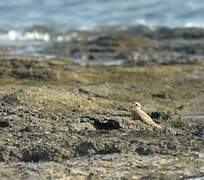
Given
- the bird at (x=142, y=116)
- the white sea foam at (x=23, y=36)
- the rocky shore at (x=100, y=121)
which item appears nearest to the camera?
the rocky shore at (x=100, y=121)

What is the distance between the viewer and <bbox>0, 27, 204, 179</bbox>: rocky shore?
7039mm

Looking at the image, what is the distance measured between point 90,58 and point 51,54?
195 centimetres

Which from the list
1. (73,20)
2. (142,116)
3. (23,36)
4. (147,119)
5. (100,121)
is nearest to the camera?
(100,121)

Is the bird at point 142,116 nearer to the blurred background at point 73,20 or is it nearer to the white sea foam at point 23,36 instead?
the blurred background at point 73,20

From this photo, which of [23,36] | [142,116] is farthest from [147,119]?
[23,36]

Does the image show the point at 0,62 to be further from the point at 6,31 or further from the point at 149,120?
the point at 6,31

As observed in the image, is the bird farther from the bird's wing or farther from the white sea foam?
the white sea foam

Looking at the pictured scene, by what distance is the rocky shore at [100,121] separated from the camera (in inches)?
277

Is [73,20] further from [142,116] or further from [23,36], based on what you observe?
[142,116]

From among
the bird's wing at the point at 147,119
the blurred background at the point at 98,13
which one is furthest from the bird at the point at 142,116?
the blurred background at the point at 98,13

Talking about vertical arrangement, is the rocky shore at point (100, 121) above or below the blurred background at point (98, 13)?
below

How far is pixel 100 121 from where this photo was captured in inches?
339

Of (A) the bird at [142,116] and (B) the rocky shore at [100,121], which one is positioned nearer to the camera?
(B) the rocky shore at [100,121]

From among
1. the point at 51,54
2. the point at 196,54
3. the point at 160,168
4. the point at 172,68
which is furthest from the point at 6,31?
the point at 160,168
